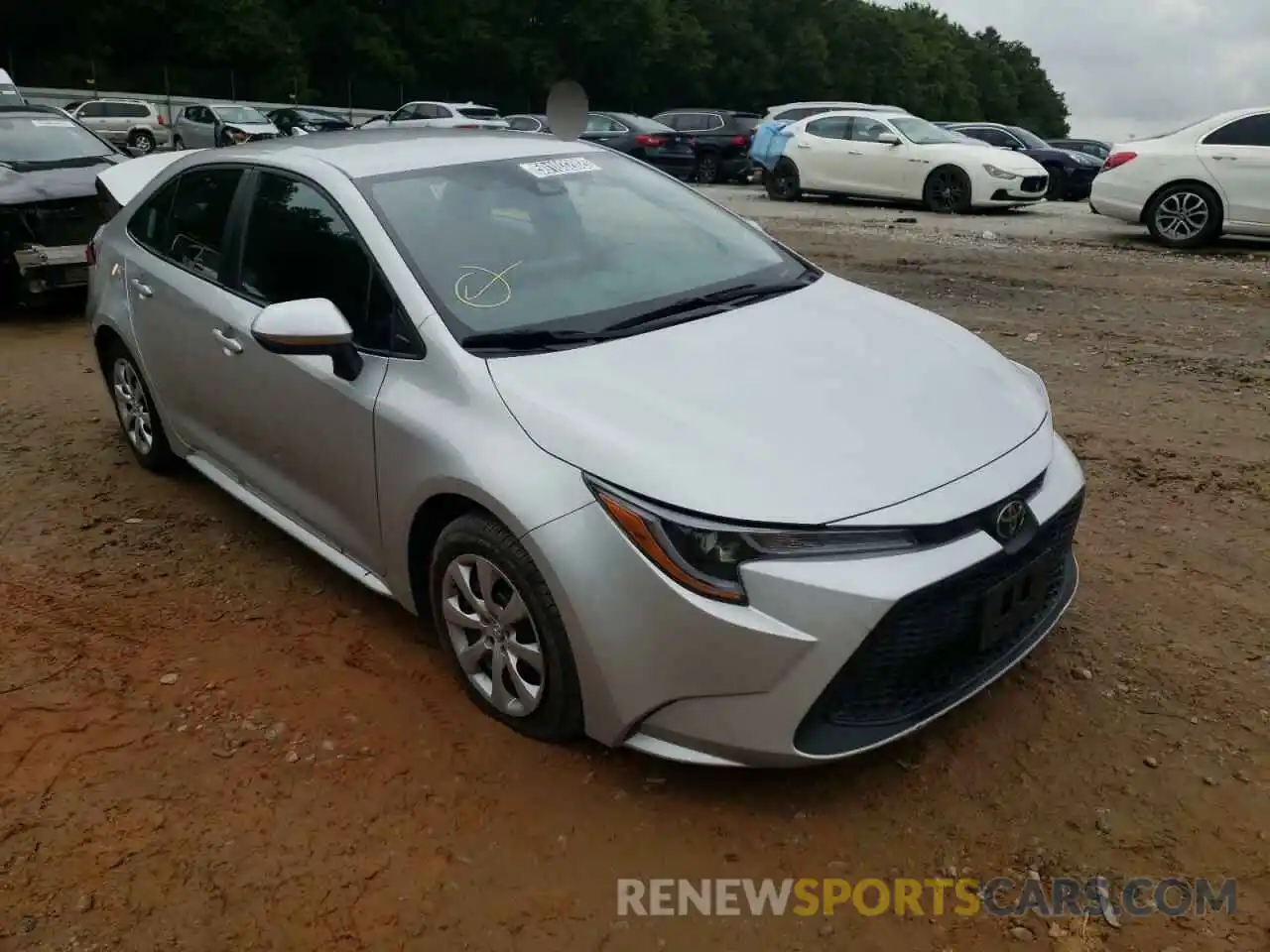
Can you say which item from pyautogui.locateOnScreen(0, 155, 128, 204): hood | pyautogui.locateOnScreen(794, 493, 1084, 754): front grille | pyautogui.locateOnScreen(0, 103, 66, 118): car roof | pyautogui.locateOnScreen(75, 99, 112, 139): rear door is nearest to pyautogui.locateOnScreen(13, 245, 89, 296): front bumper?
pyautogui.locateOnScreen(0, 155, 128, 204): hood

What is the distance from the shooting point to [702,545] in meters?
2.48

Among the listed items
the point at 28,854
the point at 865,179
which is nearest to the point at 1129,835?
the point at 28,854

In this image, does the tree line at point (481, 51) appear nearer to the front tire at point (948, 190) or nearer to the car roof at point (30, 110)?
the car roof at point (30, 110)

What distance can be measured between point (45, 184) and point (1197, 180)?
1050 cm

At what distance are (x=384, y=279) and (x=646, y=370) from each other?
88 centimetres

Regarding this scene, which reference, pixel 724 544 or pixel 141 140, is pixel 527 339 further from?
pixel 141 140

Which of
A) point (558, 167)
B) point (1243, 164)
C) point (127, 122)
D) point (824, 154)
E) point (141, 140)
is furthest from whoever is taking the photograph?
point (141, 140)

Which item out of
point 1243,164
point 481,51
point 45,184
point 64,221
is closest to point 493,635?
point 64,221

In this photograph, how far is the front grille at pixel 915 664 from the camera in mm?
2475

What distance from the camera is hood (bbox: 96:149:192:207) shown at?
517 cm

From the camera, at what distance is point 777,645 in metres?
2.43

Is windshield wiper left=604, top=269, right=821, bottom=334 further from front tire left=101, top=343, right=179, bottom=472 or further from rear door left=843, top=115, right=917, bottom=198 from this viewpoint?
rear door left=843, top=115, right=917, bottom=198

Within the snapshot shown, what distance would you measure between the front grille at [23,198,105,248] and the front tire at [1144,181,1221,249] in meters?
10.1

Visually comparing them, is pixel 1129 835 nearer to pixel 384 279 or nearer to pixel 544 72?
pixel 384 279
